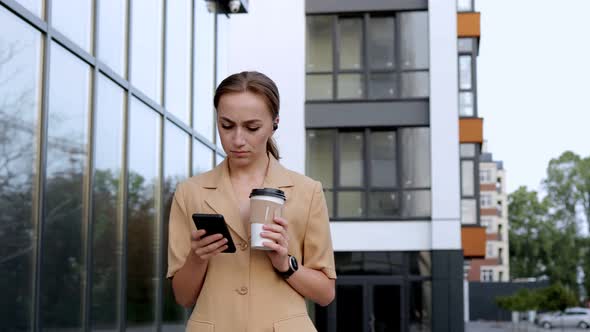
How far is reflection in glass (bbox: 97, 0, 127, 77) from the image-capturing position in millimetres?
8219

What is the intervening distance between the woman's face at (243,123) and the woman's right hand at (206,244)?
1.04 ft

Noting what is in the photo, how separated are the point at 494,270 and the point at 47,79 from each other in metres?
85.5

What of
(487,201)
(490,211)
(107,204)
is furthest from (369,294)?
(487,201)

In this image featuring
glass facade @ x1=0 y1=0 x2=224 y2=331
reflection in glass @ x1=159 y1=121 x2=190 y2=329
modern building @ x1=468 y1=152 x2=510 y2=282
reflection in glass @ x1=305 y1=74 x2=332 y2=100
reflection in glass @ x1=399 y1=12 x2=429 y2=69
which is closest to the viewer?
glass facade @ x1=0 y1=0 x2=224 y2=331

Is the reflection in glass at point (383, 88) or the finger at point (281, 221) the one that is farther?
the reflection in glass at point (383, 88)

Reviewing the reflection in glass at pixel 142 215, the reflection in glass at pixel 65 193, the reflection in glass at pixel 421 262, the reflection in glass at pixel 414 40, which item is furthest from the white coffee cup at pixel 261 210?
the reflection in glass at pixel 414 40

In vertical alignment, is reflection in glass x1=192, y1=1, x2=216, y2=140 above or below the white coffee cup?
above

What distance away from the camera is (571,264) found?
7169cm

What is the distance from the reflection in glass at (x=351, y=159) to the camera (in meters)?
22.4

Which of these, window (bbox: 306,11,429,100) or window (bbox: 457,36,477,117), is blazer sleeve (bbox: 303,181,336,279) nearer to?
window (bbox: 306,11,429,100)

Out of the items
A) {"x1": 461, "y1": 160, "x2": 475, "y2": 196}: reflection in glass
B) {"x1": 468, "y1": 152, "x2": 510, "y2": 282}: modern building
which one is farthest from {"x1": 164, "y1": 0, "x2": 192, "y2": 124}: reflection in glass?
{"x1": 468, "y1": 152, "x2": 510, "y2": 282}: modern building

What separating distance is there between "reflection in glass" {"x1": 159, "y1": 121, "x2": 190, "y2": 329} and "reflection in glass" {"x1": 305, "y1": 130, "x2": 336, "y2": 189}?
11.1 metres

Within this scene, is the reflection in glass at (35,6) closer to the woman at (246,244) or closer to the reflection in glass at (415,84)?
the woman at (246,244)

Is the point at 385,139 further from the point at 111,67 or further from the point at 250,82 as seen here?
the point at 250,82
